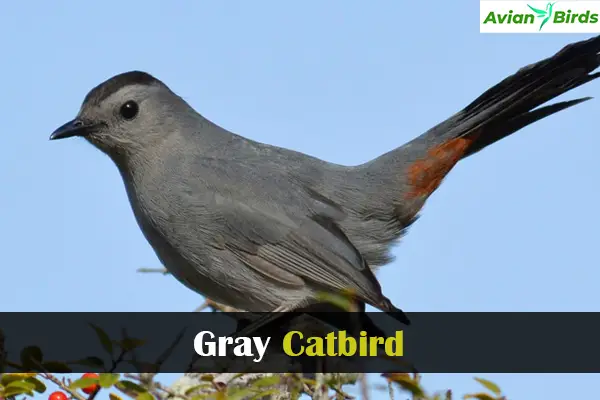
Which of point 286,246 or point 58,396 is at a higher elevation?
point 286,246

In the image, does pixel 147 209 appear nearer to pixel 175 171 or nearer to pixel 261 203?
pixel 175 171

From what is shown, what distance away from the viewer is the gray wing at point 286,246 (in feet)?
16.7

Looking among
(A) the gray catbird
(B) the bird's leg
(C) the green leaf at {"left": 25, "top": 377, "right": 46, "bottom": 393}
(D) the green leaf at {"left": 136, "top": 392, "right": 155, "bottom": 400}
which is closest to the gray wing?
(A) the gray catbird

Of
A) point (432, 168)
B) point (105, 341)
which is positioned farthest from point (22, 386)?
point (432, 168)

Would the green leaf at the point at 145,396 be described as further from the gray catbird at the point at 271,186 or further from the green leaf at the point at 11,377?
the gray catbird at the point at 271,186

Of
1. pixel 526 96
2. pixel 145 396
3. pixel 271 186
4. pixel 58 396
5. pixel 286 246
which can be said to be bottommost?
pixel 145 396

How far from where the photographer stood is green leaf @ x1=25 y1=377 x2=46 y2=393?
3.03 m

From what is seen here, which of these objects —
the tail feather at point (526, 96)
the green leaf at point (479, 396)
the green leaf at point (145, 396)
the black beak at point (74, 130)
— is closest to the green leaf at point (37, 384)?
the green leaf at point (145, 396)

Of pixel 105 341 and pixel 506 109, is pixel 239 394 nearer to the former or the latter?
pixel 105 341

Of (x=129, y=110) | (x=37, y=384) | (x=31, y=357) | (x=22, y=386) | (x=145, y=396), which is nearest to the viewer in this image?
(x=145, y=396)

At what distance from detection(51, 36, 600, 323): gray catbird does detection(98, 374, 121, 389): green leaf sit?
6.67ft

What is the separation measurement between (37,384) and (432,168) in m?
3.05

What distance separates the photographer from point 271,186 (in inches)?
210

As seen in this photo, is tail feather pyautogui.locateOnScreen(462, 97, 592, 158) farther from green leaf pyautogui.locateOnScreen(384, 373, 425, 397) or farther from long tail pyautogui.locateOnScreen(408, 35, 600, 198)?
green leaf pyautogui.locateOnScreen(384, 373, 425, 397)
